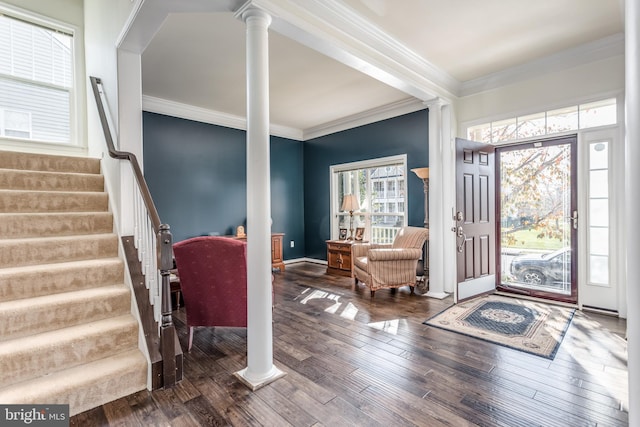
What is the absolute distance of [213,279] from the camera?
8.41 feet

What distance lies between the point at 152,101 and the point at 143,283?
11.3ft

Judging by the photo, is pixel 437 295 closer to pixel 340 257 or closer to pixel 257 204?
pixel 340 257

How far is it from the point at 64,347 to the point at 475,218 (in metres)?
4.25

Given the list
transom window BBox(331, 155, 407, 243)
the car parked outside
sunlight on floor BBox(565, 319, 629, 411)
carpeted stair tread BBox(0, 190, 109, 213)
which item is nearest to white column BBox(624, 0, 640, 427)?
sunlight on floor BBox(565, 319, 629, 411)

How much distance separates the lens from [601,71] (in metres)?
3.28

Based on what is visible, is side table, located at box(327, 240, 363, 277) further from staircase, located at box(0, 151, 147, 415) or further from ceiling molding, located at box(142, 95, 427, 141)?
staircase, located at box(0, 151, 147, 415)

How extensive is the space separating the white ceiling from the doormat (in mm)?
2636

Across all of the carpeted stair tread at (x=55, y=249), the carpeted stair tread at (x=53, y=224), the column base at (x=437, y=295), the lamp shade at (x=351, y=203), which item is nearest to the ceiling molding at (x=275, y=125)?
the lamp shade at (x=351, y=203)

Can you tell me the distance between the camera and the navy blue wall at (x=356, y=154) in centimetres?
484

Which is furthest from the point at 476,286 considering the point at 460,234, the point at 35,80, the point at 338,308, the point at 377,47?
the point at 35,80

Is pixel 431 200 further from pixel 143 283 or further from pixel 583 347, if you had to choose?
pixel 143 283

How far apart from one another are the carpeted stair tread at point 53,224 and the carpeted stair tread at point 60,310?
653 mm

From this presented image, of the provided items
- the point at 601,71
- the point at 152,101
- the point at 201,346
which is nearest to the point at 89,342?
the point at 201,346

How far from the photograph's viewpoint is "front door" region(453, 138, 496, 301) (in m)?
3.82
